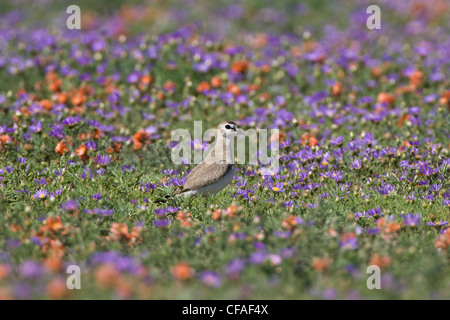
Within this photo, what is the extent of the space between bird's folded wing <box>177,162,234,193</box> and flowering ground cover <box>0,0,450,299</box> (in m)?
0.12

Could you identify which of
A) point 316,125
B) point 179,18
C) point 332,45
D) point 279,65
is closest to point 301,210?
point 316,125

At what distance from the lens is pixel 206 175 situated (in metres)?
6.62

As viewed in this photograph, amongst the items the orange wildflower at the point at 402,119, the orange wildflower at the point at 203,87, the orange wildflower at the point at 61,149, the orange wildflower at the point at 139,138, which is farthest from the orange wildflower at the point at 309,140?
the orange wildflower at the point at 61,149

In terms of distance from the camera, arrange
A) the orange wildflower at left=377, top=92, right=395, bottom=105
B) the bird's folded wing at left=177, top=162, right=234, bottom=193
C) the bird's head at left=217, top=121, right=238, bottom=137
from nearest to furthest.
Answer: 1. the bird's folded wing at left=177, top=162, right=234, bottom=193
2. the bird's head at left=217, top=121, right=238, bottom=137
3. the orange wildflower at left=377, top=92, right=395, bottom=105

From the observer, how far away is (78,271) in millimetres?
4730

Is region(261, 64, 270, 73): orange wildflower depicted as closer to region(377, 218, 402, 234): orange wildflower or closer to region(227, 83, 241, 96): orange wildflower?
region(227, 83, 241, 96): orange wildflower

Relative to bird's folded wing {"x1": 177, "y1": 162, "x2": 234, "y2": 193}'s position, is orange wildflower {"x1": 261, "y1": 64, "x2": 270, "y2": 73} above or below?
above

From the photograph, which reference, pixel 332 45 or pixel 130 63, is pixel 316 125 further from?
pixel 332 45

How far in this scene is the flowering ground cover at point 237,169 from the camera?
472cm

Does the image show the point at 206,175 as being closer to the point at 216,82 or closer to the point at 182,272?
the point at 182,272

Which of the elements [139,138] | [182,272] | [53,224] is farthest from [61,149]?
[182,272]

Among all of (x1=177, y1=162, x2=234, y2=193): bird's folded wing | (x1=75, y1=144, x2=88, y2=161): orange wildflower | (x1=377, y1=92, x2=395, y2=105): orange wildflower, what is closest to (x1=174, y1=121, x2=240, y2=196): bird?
(x1=177, y1=162, x2=234, y2=193): bird's folded wing

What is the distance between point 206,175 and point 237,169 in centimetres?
107

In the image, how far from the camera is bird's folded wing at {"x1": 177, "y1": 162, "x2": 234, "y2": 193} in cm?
658
